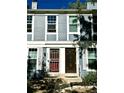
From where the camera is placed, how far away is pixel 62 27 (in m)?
18.2

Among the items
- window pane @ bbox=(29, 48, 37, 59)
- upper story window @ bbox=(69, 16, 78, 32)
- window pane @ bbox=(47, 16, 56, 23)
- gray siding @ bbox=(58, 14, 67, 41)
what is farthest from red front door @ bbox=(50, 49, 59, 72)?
window pane @ bbox=(47, 16, 56, 23)

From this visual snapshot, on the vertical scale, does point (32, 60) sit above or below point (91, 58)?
below

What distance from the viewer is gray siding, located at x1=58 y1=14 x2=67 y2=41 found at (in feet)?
59.5

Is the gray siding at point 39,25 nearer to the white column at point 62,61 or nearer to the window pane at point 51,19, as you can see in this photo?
the window pane at point 51,19

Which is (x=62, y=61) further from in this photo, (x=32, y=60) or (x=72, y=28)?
(x=72, y=28)

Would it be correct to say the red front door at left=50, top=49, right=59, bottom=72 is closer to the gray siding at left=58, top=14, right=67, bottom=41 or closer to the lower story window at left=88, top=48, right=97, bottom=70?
the gray siding at left=58, top=14, right=67, bottom=41

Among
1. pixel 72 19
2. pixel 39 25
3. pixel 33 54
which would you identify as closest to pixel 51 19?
pixel 39 25

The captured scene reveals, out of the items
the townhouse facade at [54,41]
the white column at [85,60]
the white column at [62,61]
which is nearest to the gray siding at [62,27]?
the townhouse facade at [54,41]

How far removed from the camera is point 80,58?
17.8 m
